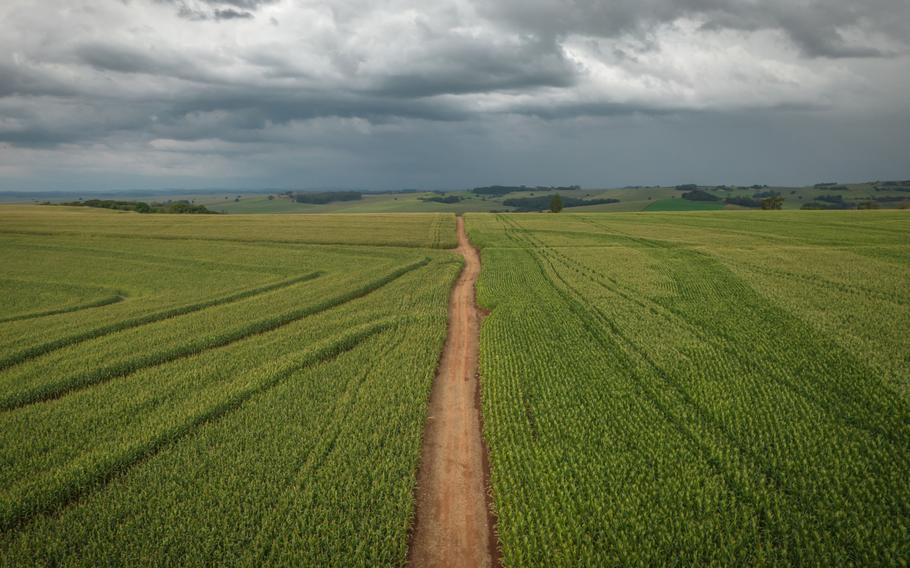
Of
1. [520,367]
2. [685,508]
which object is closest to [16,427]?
[520,367]

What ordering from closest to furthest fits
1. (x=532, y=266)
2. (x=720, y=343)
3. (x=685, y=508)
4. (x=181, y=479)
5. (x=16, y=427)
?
(x=685, y=508)
(x=181, y=479)
(x=16, y=427)
(x=720, y=343)
(x=532, y=266)

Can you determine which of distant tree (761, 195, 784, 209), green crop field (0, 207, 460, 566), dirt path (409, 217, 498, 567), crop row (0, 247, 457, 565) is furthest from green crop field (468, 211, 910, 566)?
distant tree (761, 195, 784, 209)

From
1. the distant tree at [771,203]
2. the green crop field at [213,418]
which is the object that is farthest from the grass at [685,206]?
the green crop field at [213,418]

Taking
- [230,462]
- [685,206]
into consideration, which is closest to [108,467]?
[230,462]

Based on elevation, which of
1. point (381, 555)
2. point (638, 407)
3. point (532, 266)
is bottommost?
point (381, 555)

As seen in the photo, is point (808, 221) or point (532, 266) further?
point (808, 221)

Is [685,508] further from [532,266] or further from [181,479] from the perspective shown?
[532,266]

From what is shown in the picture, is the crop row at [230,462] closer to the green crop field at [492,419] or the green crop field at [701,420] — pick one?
the green crop field at [492,419]

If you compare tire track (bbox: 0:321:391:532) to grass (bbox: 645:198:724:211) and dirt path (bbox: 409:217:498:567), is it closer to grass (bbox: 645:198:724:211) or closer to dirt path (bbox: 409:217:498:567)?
dirt path (bbox: 409:217:498:567)
